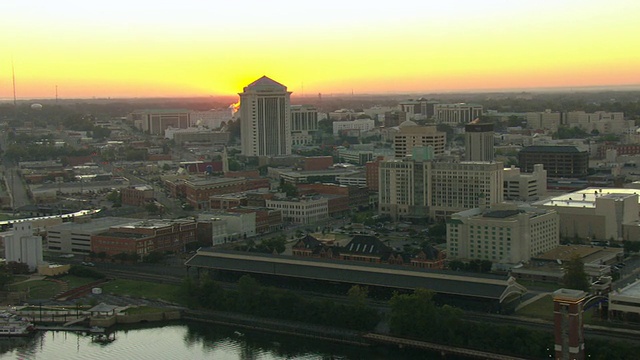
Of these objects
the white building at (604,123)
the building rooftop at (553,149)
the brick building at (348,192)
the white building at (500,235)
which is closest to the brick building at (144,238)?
the white building at (500,235)

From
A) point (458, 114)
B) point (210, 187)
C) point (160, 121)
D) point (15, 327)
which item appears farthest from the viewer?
point (160, 121)

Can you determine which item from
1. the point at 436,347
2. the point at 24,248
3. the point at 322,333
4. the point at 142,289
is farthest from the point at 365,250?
the point at 24,248

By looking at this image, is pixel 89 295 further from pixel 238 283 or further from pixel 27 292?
pixel 238 283

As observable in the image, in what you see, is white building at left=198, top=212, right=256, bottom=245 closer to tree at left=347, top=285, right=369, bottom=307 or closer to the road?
tree at left=347, top=285, right=369, bottom=307

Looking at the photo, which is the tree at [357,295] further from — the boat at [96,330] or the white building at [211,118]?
the white building at [211,118]

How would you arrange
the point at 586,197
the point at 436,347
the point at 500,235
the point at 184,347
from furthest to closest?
the point at 586,197
the point at 500,235
the point at 184,347
the point at 436,347

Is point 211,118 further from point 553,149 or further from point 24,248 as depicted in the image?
point 24,248
